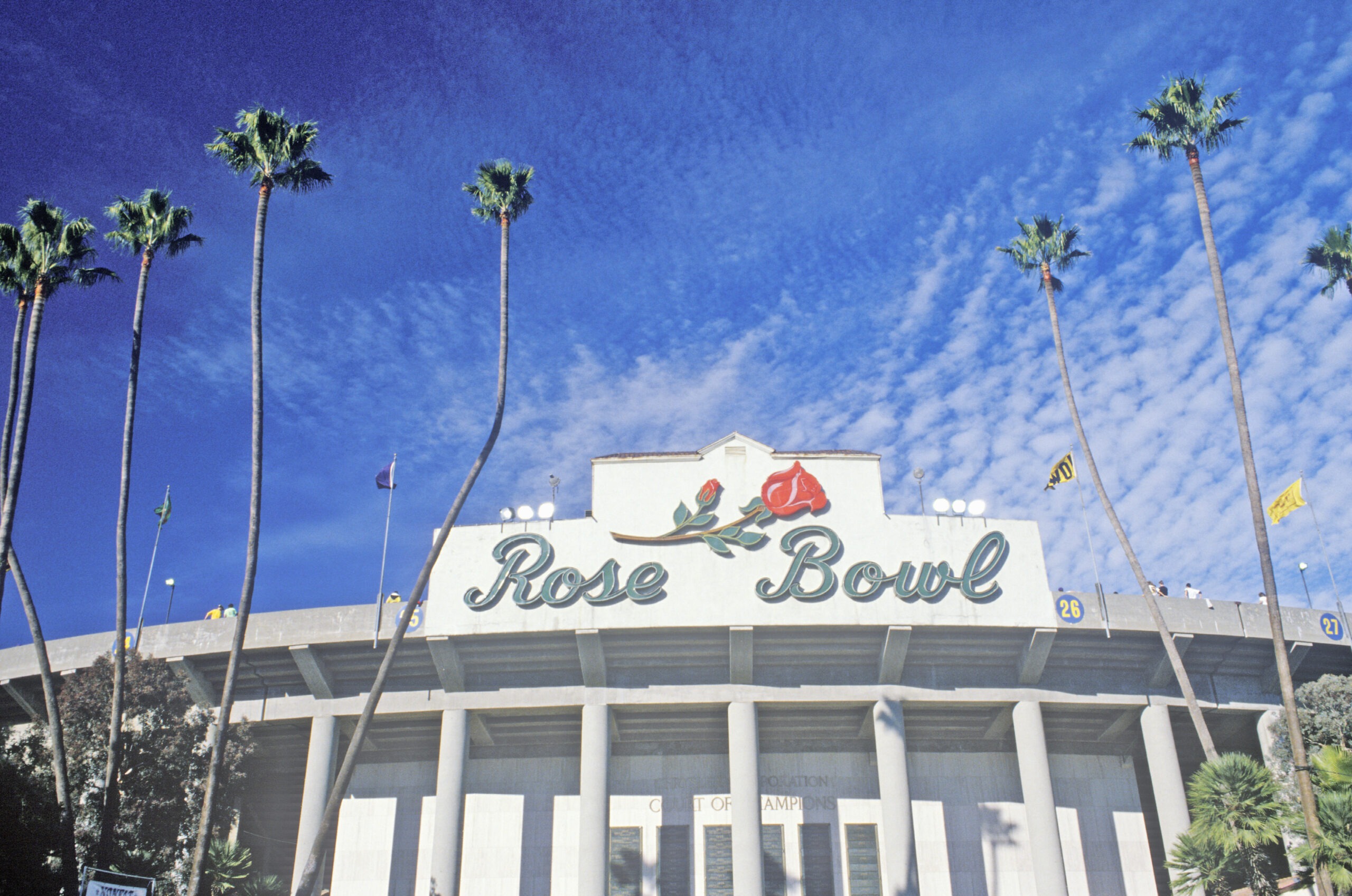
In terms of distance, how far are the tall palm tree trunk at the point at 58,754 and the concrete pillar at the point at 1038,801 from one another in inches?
1197

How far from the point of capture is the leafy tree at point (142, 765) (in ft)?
98.6

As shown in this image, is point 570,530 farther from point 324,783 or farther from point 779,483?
point 324,783

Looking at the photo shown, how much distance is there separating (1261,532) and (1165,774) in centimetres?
1119

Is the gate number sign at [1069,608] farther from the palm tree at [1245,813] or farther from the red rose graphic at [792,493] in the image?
the red rose graphic at [792,493]

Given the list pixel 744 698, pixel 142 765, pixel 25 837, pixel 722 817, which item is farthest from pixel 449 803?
pixel 25 837

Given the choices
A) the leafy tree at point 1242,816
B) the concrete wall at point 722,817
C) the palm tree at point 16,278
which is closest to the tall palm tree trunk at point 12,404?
the palm tree at point 16,278

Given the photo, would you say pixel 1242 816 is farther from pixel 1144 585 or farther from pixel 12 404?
pixel 12 404

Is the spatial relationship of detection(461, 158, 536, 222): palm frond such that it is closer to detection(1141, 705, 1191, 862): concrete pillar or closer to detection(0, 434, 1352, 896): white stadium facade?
detection(0, 434, 1352, 896): white stadium facade

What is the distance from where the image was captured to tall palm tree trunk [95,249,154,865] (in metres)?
27.6

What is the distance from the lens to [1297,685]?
38.9 meters

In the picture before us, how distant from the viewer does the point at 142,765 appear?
3067 cm

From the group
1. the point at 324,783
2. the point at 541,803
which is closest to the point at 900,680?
the point at 541,803

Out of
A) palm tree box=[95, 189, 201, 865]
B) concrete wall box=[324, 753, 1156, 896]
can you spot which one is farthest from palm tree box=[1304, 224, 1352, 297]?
palm tree box=[95, 189, 201, 865]

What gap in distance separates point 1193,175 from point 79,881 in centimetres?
4119
